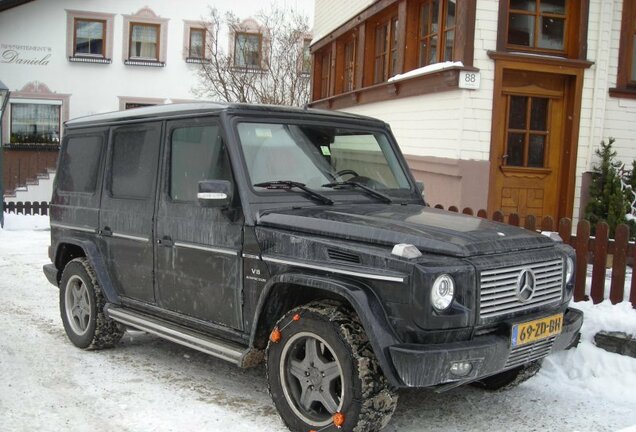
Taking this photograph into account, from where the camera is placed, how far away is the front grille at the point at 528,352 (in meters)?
4.00

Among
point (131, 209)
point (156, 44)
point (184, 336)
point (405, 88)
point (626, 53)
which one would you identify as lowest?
point (184, 336)

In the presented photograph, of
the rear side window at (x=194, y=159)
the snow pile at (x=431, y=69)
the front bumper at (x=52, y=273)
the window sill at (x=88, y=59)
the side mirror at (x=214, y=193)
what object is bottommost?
the front bumper at (x=52, y=273)

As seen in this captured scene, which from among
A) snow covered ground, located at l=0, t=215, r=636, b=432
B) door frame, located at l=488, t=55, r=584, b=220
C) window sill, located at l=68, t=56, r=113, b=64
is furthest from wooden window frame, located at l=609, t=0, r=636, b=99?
window sill, located at l=68, t=56, r=113, b=64

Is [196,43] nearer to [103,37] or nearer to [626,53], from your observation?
[103,37]

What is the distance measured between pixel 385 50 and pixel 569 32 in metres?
4.82

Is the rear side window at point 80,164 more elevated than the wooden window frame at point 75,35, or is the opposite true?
the wooden window frame at point 75,35

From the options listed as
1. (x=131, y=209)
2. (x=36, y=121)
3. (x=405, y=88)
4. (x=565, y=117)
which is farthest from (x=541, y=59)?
(x=36, y=121)

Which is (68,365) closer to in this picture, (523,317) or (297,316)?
(297,316)

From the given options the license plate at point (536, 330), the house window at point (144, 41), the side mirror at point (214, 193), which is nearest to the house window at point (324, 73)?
the house window at point (144, 41)

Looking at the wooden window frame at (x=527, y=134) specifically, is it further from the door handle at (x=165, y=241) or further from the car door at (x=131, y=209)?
the door handle at (x=165, y=241)

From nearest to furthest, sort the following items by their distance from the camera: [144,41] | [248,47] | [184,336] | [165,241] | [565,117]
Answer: [184,336] < [165,241] < [565,117] < [144,41] < [248,47]

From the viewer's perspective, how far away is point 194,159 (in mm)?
5023

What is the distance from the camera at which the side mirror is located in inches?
173

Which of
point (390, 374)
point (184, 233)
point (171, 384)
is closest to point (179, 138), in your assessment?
point (184, 233)
